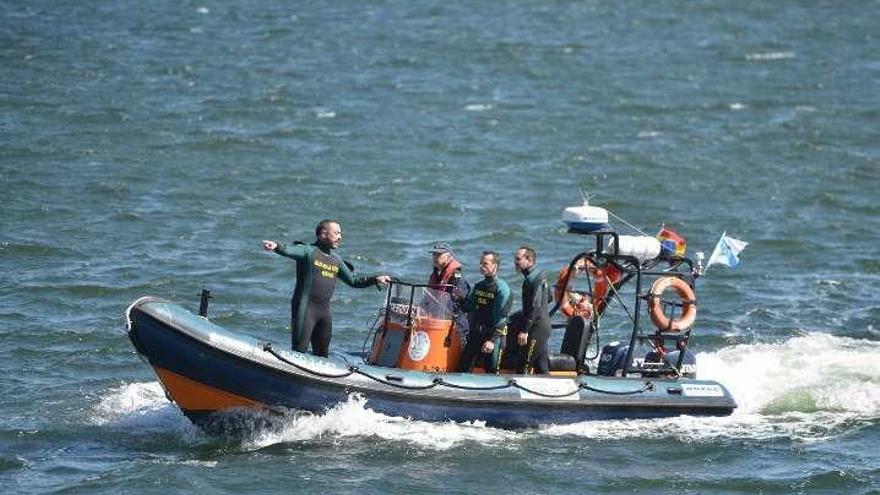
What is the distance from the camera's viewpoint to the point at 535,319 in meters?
16.9

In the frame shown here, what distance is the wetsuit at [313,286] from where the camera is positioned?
1647 cm

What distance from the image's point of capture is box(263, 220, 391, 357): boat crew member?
1648cm

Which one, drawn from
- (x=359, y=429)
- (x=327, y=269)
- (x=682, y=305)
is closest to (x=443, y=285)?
(x=327, y=269)

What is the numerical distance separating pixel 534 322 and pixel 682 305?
186cm

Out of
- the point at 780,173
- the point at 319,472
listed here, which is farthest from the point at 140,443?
the point at 780,173

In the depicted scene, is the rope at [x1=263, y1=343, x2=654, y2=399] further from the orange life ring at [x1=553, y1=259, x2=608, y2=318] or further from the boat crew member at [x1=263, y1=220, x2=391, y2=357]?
the orange life ring at [x1=553, y1=259, x2=608, y2=318]

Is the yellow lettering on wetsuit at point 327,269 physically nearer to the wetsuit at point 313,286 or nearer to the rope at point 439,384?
the wetsuit at point 313,286

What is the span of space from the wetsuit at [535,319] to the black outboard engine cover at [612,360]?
3.45 ft

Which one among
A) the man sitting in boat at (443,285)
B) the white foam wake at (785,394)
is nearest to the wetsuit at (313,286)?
the man sitting in boat at (443,285)

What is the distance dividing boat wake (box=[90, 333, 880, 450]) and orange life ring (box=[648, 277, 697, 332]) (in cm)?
108

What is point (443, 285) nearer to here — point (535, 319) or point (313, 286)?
point (535, 319)

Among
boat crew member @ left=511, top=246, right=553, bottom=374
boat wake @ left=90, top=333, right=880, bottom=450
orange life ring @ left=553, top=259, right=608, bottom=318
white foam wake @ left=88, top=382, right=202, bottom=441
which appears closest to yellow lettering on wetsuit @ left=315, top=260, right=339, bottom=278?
boat wake @ left=90, top=333, right=880, bottom=450

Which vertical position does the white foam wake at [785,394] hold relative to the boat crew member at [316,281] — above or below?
below

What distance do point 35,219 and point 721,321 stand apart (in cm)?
1104
